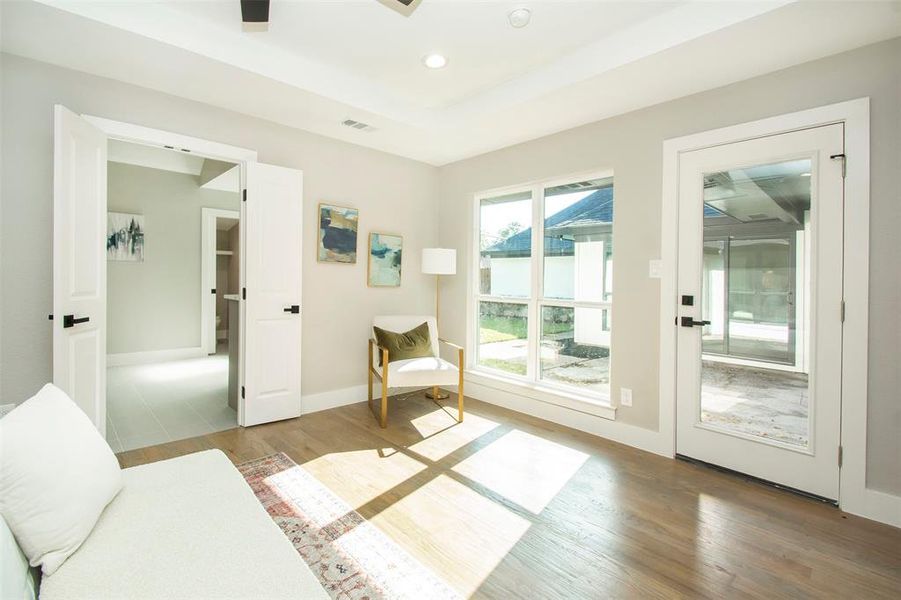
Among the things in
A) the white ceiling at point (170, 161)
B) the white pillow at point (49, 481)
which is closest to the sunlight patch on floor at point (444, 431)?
the white pillow at point (49, 481)

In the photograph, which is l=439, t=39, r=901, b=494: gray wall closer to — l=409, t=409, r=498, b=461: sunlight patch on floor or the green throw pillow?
the green throw pillow

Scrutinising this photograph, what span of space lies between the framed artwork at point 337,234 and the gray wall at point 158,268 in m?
3.68

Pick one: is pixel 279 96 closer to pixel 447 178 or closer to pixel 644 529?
pixel 447 178

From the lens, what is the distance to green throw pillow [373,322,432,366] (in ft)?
12.5

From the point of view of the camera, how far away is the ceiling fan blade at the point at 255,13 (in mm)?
2195

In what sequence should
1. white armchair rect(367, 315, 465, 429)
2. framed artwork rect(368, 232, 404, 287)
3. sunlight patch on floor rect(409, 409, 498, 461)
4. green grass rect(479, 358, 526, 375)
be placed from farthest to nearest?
framed artwork rect(368, 232, 404, 287), green grass rect(479, 358, 526, 375), white armchair rect(367, 315, 465, 429), sunlight patch on floor rect(409, 409, 498, 461)

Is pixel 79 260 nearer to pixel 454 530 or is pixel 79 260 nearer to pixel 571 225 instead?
pixel 454 530

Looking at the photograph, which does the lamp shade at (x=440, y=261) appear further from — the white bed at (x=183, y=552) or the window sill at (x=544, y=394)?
the white bed at (x=183, y=552)

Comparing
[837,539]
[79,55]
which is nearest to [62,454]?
[79,55]

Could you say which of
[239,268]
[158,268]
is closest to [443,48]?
[239,268]

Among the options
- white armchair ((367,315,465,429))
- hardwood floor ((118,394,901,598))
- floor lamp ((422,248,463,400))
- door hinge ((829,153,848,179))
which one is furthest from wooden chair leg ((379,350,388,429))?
door hinge ((829,153,848,179))

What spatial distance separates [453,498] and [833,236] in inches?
107

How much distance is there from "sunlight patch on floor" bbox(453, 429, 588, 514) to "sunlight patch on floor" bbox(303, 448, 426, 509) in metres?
0.39

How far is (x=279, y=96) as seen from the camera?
3.02m
